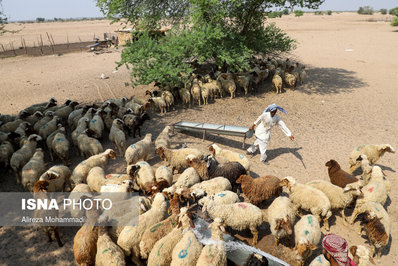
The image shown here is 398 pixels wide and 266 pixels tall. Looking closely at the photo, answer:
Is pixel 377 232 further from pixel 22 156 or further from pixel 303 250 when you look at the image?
pixel 22 156

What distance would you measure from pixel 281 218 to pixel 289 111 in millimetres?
7776

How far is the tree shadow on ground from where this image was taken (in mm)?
13695

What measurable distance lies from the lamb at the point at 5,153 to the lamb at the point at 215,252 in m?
6.70

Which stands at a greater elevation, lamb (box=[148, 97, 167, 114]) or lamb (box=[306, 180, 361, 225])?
Result: lamb (box=[148, 97, 167, 114])

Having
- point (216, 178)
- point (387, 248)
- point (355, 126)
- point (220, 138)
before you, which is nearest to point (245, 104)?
point (220, 138)

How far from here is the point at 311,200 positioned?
513 centimetres

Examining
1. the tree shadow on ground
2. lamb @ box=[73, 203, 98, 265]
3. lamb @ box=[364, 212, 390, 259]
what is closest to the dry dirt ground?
the tree shadow on ground

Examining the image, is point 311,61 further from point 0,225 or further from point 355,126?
point 0,225

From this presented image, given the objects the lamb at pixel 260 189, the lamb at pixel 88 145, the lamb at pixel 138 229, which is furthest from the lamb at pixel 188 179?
the lamb at pixel 88 145

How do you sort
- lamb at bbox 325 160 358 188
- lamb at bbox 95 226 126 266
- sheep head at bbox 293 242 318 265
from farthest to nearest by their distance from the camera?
lamb at bbox 325 160 358 188, sheep head at bbox 293 242 318 265, lamb at bbox 95 226 126 266

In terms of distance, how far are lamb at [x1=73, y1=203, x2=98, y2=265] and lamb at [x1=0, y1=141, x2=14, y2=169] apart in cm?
448

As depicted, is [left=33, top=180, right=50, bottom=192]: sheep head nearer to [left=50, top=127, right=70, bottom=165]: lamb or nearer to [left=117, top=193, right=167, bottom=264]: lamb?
[left=50, top=127, right=70, bottom=165]: lamb

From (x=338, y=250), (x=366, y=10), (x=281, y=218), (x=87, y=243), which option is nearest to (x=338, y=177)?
(x=281, y=218)

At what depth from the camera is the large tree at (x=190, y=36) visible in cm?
1167
